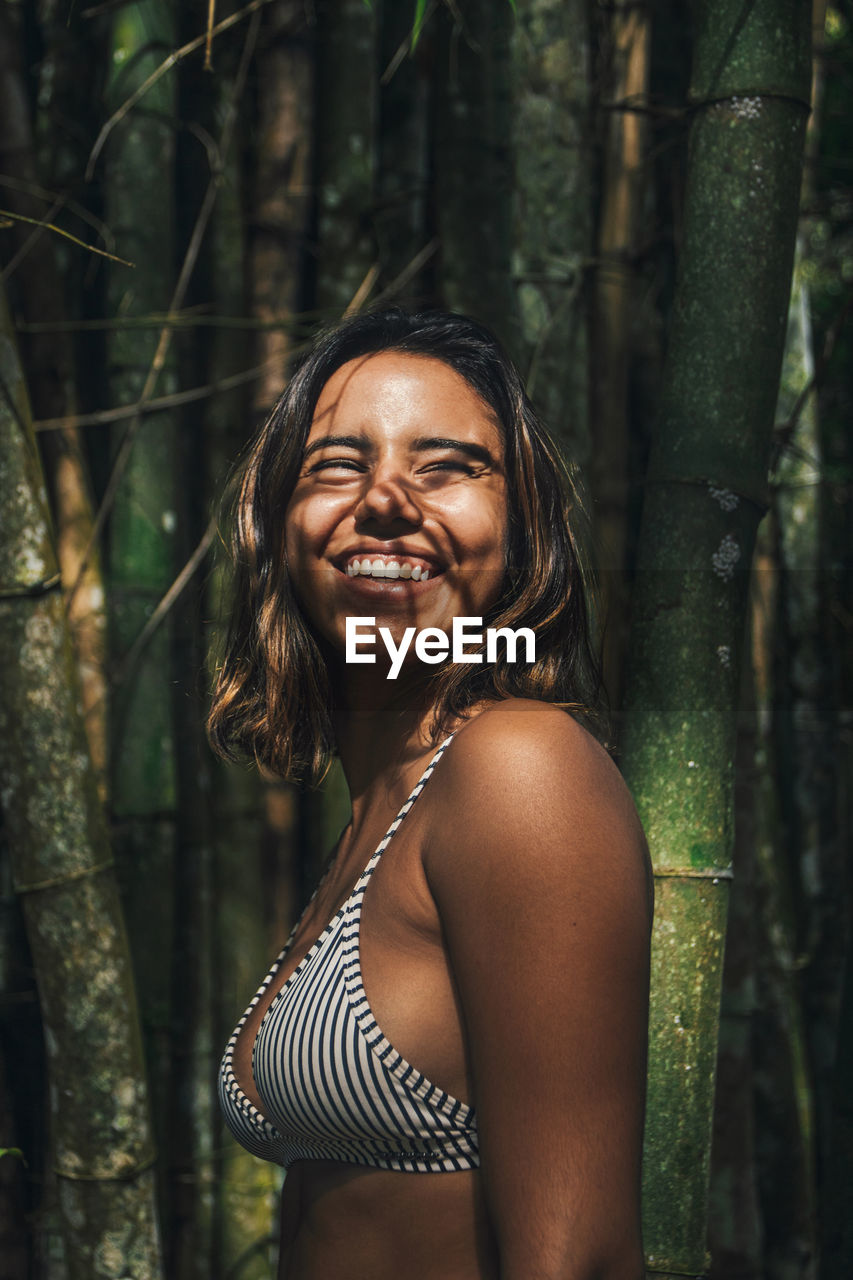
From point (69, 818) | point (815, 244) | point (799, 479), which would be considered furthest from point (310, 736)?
point (815, 244)

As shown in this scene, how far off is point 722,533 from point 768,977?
1453 mm

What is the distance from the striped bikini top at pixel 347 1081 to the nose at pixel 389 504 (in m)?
0.21

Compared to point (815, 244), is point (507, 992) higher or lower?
lower

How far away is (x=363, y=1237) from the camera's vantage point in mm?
979

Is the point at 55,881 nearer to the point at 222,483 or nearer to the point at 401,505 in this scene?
the point at 222,483

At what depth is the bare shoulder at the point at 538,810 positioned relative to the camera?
2.85 feet

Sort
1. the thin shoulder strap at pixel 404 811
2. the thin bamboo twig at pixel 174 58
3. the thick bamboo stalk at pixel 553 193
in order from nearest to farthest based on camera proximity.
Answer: the thin shoulder strap at pixel 404 811 < the thin bamboo twig at pixel 174 58 < the thick bamboo stalk at pixel 553 193

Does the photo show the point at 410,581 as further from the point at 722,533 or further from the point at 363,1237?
the point at 363,1237

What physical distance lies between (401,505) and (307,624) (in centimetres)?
23

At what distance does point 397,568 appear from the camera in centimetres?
110

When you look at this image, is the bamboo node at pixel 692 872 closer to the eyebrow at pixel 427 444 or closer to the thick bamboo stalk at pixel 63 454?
the eyebrow at pixel 427 444

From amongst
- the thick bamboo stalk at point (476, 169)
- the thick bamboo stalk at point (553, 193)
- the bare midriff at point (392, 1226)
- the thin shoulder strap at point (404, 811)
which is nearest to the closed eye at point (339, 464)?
the thin shoulder strap at point (404, 811)

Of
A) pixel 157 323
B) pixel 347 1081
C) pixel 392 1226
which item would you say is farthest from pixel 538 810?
pixel 157 323

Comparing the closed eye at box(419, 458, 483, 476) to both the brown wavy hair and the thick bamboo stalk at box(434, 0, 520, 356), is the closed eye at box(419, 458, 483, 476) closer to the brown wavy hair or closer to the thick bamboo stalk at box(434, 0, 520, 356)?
the brown wavy hair
